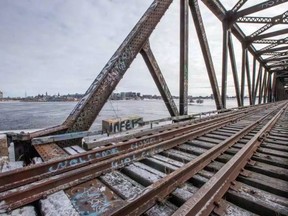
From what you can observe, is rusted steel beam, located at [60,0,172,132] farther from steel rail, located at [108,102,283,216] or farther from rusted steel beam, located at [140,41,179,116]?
steel rail, located at [108,102,283,216]

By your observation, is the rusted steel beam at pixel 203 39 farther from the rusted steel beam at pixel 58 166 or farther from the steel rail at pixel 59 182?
Answer: the steel rail at pixel 59 182

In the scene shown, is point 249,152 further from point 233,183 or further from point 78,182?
point 78,182

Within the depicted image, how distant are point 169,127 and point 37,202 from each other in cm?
381

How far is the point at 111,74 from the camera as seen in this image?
4.32m

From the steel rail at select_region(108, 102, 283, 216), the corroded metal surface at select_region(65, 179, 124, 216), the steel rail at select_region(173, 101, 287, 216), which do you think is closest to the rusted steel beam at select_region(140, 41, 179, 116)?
the steel rail at select_region(108, 102, 283, 216)

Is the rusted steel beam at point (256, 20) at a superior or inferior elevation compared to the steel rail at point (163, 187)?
superior

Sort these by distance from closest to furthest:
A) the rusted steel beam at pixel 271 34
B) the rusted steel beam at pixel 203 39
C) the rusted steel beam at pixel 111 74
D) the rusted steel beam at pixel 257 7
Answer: the rusted steel beam at pixel 111 74
the rusted steel beam at pixel 203 39
the rusted steel beam at pixel 257 7
the rusted steel beam at pixel 271 34

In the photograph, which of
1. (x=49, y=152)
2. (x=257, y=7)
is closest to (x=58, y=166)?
(x=49, y=152)

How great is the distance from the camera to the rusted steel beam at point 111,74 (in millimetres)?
3951

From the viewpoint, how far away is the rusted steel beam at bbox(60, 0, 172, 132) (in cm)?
395

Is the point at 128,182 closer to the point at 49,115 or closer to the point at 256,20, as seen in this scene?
the point at 256,20

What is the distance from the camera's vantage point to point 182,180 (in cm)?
222

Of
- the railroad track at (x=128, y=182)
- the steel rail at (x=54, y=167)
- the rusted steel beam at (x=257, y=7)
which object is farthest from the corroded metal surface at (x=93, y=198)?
the rusted steel beam at (x=257, y=7)

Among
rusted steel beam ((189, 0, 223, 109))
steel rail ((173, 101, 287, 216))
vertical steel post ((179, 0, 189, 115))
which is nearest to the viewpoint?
steel rail ((173, 101, 287, 216))
